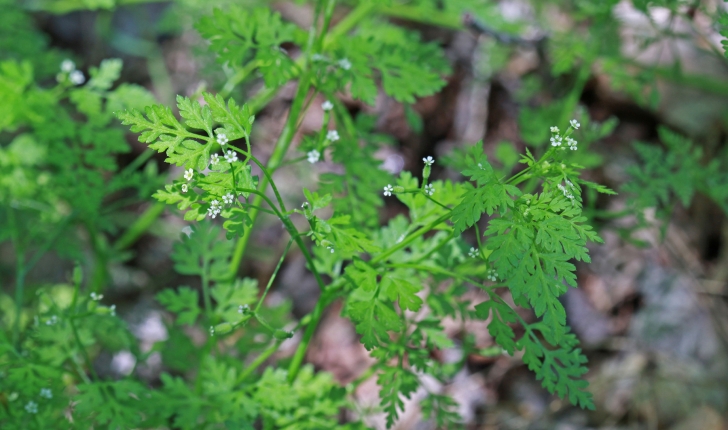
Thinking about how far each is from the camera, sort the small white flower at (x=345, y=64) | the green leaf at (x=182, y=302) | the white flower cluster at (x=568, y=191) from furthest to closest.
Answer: the green leaf at (x=182, y=302)
the small white flower at (x=345, y=64)
the white flower cluster at (x=568, y=191)

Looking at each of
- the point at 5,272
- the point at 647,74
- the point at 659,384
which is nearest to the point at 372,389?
the point at 659,384

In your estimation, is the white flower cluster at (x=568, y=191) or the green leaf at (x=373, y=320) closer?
the white flower cluster at (x=568, y=191)

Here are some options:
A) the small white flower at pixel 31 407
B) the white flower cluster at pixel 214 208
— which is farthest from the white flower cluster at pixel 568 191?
the small white flower at pixel 31 407

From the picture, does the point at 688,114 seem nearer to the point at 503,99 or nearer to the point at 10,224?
the point at 503,99

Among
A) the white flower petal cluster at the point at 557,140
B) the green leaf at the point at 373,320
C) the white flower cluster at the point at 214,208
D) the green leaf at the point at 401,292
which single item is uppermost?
the white flower petal cluster at the point at 557,140

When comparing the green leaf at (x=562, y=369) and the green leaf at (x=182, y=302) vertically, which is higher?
the green leaf at (x=562, y=369)

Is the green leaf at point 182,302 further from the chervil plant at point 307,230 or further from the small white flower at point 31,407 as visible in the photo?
the small white flower at point 31,407
